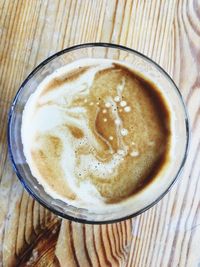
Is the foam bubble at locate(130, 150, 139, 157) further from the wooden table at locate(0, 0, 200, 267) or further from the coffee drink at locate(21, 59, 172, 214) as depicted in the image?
the wooden table at locate(0, 0, 200, 267)

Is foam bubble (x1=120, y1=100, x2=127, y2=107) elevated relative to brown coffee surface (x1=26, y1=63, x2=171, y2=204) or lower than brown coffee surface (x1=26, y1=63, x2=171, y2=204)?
elevated

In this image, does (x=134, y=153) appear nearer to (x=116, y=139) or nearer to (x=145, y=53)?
(x=116, y=139)

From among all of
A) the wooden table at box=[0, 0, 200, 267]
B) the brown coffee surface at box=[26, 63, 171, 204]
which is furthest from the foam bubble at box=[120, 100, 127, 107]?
the wooden table at box=[0, 0, 200, 267]

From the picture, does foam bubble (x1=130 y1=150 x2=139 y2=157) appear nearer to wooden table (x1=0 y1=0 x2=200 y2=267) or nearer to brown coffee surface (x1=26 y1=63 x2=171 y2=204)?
brown coffee surface (x1=26 y1=63 x2=171 y2=204)

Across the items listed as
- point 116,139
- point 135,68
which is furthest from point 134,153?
point 135,68

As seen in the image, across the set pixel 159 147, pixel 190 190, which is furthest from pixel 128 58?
pixel 190 190

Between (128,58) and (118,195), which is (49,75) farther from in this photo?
(118,195)
